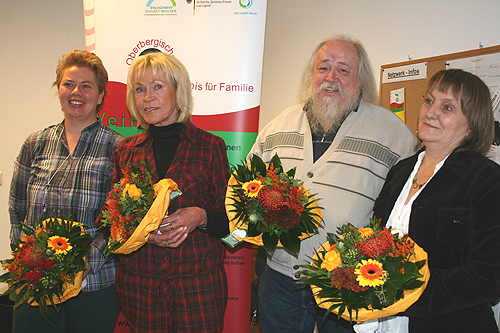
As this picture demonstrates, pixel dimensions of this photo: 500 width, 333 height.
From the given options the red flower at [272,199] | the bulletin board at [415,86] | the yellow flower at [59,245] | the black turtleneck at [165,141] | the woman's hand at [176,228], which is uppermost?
the bulletin board at [415,86]

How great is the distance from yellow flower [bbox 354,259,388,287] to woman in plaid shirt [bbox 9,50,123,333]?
144 cm

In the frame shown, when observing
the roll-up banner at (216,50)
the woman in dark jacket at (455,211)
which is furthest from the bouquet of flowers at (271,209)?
the roll-up banner at (216,50)

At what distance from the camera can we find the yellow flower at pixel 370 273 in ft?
3.68

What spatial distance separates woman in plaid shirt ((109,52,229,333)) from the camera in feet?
5.74

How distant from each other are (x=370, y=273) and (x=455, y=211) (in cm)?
48

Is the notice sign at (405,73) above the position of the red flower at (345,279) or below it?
above

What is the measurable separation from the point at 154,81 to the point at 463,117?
5.02ft

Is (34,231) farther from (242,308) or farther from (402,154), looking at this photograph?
(402,154)

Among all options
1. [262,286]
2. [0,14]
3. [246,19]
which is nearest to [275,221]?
[262,286]

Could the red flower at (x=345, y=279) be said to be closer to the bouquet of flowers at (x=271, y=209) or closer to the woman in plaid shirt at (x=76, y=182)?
the bouquet of flowers at (x=271, y=209)

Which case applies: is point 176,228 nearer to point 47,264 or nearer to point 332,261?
point 47,264

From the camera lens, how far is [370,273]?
1.14 m

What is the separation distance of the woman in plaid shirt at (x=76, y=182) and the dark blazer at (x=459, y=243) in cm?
162

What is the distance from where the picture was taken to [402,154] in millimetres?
1762
